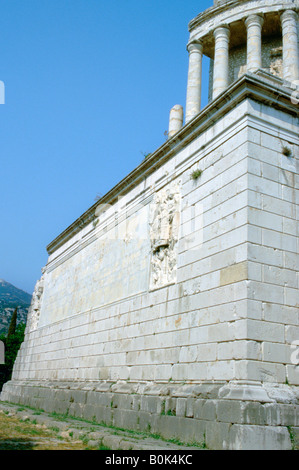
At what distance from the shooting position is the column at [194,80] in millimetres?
13853

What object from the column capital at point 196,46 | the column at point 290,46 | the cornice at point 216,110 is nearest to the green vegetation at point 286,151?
the cornice at point 216,110

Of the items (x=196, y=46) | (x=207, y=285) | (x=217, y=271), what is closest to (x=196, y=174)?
(x=217, y=271)

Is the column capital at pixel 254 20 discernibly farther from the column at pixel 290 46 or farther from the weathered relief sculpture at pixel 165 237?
the weathered relief sculpture at pixel 165 237

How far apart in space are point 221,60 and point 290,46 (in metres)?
2.11

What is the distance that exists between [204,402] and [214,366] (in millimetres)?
595

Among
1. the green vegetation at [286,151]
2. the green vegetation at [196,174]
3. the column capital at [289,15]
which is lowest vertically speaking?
the green vegetation at [196,174]

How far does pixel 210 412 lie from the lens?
21.7 ft

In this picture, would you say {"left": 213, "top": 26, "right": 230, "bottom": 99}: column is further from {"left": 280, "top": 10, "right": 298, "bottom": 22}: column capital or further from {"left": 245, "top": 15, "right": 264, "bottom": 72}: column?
{"left": 280, "top": 10, "right": 298, "bottom": 22}: column capital

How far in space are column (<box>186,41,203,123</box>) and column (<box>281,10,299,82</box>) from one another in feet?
9.21

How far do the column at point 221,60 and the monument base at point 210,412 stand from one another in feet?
29.8

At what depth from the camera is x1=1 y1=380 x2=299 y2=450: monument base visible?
5969 millimetres

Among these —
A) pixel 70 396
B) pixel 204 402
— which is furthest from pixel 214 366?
pixel 70 396

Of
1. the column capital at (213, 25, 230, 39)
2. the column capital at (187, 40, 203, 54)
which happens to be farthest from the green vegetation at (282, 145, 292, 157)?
the column capital at (187, 40, 203, 54)

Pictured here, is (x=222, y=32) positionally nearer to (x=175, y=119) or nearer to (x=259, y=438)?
(x=175, y=119)
